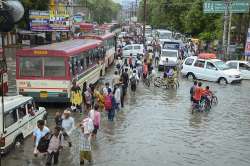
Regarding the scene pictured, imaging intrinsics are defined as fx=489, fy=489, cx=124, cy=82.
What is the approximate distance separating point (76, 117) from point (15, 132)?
19.9ft

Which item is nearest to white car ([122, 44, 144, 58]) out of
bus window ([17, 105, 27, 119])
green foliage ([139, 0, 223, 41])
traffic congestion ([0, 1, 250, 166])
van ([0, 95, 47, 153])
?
green foliage ([139, 0, 223, 41])

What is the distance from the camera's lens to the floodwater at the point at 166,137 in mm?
14626

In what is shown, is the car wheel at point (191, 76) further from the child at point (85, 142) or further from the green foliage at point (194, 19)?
the child at point (85, 142)

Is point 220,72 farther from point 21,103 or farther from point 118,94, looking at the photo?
point 21,103

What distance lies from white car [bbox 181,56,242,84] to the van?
18629 millimetres

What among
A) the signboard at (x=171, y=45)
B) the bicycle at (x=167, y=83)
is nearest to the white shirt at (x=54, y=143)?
the bicycle at (x=167, y=83)

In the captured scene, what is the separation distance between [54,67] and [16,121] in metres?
6.88

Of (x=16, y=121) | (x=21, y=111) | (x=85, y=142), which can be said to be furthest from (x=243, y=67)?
(x=85, y=142)

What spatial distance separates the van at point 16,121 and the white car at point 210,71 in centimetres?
1863

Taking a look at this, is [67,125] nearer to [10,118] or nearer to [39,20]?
[10,118]

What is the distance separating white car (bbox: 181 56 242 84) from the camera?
33.0 m

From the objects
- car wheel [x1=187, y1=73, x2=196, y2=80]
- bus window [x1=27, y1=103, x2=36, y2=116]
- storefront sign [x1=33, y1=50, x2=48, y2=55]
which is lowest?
car wheel [x1=187, y1=73, x2=196, y2=80]

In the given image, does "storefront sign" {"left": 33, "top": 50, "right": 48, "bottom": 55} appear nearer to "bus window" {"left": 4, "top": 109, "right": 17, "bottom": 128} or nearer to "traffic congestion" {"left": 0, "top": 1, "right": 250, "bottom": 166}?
"traffic congestion" {"left": 0, "top": 1, "right": 250, "bottom": 166}

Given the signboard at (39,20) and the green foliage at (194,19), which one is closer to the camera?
the green foliage at (194,19)
